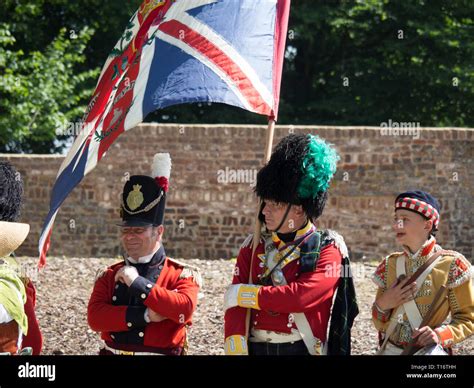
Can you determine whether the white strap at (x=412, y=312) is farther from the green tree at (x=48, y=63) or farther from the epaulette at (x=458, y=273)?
the green tree at (x=48, y=63)

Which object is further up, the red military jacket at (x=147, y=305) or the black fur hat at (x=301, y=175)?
the black fur hat at (x=301, y=175)

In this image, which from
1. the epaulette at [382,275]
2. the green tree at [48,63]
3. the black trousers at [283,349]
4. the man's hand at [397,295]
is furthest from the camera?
the green tree at [48,63]

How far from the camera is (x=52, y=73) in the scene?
19531 millimetres

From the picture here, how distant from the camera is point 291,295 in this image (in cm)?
572

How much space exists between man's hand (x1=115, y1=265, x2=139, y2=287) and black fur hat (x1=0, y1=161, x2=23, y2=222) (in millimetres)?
654

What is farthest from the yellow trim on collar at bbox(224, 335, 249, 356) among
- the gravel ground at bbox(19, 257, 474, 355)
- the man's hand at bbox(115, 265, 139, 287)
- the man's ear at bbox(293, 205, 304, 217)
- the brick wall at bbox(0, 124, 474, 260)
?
the brick wall at bbox(0, 124, 474, 260)

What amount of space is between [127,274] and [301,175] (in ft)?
3.47

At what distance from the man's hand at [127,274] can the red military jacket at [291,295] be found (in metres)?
0.54

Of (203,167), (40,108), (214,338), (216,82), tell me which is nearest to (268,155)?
(216,82)

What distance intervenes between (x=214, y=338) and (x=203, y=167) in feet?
16.9

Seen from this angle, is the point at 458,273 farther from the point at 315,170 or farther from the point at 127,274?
the point at 127,274

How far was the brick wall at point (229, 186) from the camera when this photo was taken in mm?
14594

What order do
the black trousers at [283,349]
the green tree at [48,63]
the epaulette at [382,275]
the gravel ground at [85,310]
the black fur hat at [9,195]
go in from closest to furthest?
the black trousers at [283,349], the black fur hat at [9,195], the epaulette at [382,275], the gravel ground at [85,310], the green tree at [48,63]

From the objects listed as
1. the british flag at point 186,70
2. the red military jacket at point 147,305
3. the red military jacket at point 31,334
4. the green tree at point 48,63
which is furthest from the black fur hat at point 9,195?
the green tree at point 48,63
